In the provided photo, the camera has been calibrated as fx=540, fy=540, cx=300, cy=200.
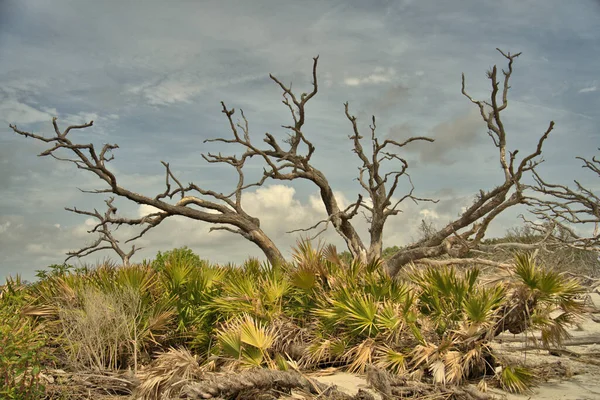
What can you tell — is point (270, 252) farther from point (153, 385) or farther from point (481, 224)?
point (153, 385)

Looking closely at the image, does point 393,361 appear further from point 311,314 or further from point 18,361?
point 18,361

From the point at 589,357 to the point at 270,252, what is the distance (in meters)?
9.42

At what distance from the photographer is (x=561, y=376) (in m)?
9.12

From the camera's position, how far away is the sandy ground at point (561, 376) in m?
7.81

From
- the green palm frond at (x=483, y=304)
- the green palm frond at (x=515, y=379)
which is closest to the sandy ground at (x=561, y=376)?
the green palm frond at (x=515, y=379)

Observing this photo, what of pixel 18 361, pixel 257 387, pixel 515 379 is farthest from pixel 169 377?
pixel 515 379

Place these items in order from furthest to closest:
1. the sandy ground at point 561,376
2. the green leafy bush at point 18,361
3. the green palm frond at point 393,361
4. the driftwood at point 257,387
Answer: the green palm frond at point 393,361
the sandy ground at point 561,376
the green leafy bush at point 18,361
the driftwood at point 257,387

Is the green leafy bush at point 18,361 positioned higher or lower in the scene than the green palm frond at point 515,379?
higher

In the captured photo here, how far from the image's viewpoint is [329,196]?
62.0ft

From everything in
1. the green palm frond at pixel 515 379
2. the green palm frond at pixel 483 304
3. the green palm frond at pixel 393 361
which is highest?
the green palm frond at pixel 483 304

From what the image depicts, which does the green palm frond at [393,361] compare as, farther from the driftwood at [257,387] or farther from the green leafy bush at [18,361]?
the green leafy bush at [18,361]

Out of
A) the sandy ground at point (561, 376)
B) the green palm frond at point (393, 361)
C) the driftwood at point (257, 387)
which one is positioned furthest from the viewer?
the green palm frond at point (393, 361)

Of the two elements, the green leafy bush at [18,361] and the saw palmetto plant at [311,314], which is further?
the saw palmetto plant at [311,314]

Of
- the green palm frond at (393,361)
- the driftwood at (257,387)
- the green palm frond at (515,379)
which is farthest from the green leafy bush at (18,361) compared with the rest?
the green palm frond at (515,379)
